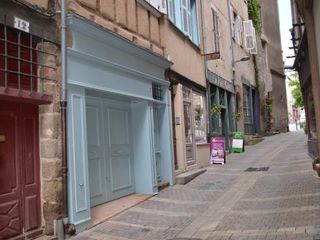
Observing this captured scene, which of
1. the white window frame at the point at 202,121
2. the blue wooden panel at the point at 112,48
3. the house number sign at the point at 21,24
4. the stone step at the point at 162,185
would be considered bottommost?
the stone step at the point at 162,185

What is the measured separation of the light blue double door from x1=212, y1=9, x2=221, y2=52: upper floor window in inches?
364

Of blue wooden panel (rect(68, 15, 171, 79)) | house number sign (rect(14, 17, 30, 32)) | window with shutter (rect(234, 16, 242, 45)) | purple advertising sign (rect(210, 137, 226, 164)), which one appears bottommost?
purple advertising sign (rect(210, 137, 226, 164))

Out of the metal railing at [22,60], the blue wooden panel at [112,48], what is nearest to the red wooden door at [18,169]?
the metal railing at [22,60]

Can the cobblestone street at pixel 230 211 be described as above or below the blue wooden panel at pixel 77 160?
below

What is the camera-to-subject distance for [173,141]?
1307 cm

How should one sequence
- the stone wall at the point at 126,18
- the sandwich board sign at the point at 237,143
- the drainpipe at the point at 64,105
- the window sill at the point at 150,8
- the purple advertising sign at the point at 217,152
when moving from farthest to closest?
the sandwich board sign at the point at 237,143, the purple advertising sign at the point at 217,152, the window sill at the point at 150,8, the stone wall at the point at 126,18, the drainpipe at the point at 64,105

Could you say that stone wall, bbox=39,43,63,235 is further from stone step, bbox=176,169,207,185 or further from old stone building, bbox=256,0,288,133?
old stone building, bbox=256,0,288,133

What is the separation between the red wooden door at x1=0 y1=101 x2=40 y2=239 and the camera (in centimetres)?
638

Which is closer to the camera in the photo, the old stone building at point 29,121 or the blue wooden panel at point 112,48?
the old stone building at point 29,121

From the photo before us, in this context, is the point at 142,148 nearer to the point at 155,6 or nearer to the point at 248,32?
the point at 155,6

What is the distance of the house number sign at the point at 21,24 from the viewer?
20.9 ft

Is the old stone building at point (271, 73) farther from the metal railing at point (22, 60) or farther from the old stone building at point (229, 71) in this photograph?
the metal railing at point (22, 60)

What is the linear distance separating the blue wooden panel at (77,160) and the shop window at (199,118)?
7.70m

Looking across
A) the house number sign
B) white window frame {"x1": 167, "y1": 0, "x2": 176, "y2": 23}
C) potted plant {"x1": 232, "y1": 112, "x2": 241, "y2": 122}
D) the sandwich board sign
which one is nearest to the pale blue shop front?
the house number sign
